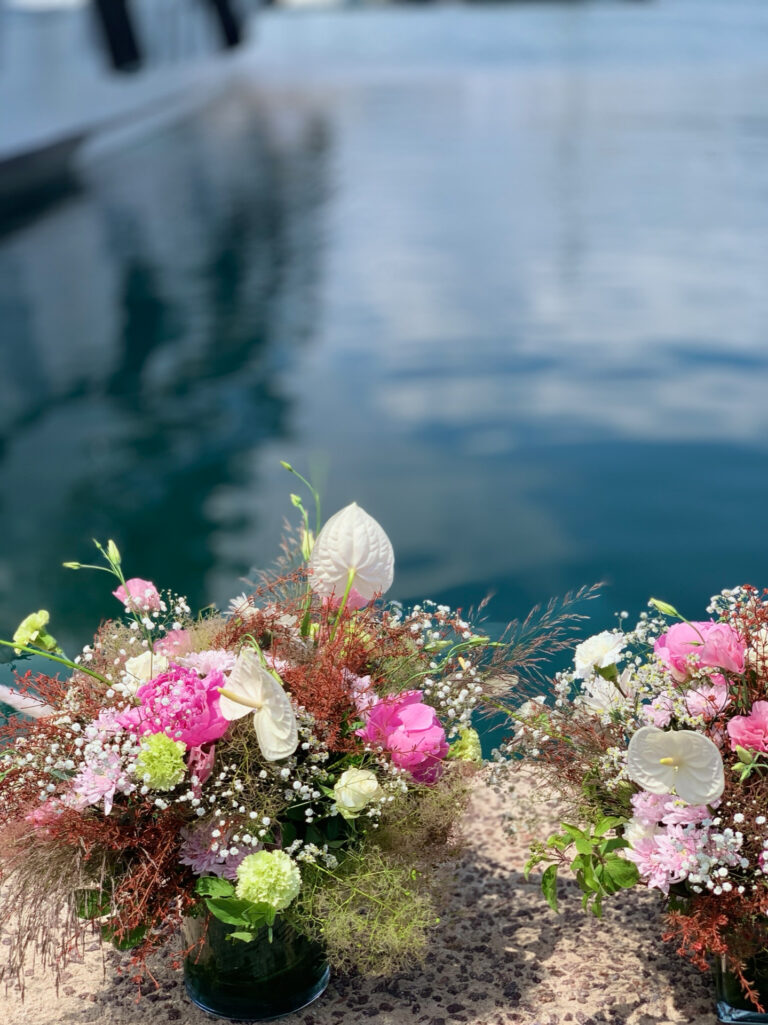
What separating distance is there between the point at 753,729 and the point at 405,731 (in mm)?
522

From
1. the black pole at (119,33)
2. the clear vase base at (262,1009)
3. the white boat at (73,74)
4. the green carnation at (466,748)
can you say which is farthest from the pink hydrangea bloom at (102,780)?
the black pole at (119,33)

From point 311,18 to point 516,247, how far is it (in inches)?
1476

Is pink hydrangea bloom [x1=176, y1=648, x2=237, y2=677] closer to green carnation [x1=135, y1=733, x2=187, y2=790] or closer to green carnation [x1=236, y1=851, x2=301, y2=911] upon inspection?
green carnation [x1=135, y1=733, x2=187, y2=790]

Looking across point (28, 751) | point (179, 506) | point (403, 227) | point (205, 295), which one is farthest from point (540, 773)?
point (403, 227)

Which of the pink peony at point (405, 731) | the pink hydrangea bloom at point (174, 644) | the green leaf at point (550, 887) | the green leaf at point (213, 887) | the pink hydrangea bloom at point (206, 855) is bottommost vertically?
the green leaf at point (550, 887)

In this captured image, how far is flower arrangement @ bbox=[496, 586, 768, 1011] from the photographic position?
5.55ft

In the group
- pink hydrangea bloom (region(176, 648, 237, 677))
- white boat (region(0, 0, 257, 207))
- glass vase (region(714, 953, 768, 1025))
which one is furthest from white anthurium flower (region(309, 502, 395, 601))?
white boat (region(0, 0, 257, 207))

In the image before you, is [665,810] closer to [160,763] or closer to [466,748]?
[466,748]

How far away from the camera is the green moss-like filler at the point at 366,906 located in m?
1.77

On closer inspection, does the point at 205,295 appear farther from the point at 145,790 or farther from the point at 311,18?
the point at 311,18

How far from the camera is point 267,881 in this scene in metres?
1.70

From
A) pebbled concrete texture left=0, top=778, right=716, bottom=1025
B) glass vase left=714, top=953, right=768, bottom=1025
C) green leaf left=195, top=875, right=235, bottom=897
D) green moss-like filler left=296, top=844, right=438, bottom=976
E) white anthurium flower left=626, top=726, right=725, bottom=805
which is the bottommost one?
pebbled concrete texture left=0, top=778, right=716, bottom=1025

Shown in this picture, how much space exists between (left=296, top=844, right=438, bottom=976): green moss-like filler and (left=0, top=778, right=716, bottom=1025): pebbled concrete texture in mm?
232

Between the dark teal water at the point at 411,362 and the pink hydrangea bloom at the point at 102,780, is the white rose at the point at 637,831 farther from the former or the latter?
the dark teal water at the point at 411,362
